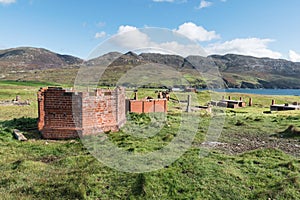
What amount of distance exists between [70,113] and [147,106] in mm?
10485

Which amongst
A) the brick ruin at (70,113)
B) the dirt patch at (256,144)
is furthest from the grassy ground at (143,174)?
the brick ruin at (70,113)

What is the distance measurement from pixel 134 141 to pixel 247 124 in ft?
36.9

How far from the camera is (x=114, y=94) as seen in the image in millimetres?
13859

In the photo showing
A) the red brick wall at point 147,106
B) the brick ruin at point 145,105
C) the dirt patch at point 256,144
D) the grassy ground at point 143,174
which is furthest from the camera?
the red brick wall at point 147,106

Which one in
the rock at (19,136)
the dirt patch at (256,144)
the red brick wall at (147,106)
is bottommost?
the dirt patch at (256,144)

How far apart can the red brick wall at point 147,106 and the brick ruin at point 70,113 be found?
27.0 feet

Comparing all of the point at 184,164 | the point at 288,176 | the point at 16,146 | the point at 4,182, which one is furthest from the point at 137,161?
the point at 16,146

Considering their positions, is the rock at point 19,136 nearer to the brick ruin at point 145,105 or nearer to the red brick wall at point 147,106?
the brick ruin at point 145,105

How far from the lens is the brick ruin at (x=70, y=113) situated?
41.1ft

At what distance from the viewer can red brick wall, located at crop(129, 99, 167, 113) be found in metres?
21.6

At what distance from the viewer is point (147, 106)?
22469mm

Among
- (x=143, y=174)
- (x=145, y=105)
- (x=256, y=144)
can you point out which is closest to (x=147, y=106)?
(x=145, y=105)

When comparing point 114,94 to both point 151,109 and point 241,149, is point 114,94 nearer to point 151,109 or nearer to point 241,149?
point 241,149

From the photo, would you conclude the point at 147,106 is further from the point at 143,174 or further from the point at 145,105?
the point at 143,174
